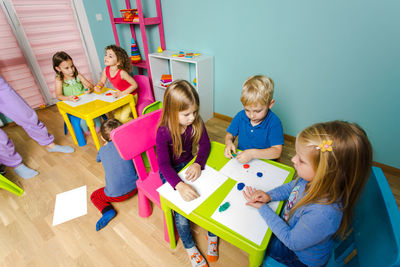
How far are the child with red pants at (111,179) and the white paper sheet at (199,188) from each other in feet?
2.11

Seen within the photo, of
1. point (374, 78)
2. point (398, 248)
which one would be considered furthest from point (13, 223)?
point (374, 78)

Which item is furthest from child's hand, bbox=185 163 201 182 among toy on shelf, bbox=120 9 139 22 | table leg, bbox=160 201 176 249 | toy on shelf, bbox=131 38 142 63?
toy on shelf, bbox=131 38 142 63

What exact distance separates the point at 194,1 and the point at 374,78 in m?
1.99

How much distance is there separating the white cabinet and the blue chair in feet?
6.58

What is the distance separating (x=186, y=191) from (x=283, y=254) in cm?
50

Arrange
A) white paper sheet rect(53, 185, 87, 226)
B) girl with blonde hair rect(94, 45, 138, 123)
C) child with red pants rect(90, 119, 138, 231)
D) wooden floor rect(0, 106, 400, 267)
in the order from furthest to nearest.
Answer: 1. girl with blonde hair rect(94, 45, 138, 123)
2. white paper sheet rect(53, 185, 87, 226)
3. child with red pants rect(90, 119, 138, 231)
4. wooden floor rect(0, 106, 400, 267)

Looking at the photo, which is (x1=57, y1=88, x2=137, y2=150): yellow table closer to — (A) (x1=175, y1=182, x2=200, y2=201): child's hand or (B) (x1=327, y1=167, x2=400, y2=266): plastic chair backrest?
(A) (x1=175, y1=182, x2=200, y2=201): child's hand

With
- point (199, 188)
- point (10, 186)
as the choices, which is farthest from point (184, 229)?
point (10, 186)

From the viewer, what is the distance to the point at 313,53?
1.88 meters

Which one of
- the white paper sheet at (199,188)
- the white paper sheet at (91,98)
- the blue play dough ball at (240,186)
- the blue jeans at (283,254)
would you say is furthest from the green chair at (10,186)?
the blue jeans at (283,254)

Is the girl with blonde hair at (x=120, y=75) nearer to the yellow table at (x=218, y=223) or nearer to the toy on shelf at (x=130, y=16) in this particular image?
the toy on shelf at (x=130, y=16)

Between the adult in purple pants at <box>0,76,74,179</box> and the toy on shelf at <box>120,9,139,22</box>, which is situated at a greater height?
the toy on shelf at <box>120,9,139,22</box>

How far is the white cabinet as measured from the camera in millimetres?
2445

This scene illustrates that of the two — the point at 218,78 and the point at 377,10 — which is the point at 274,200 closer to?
the point at 377,10
